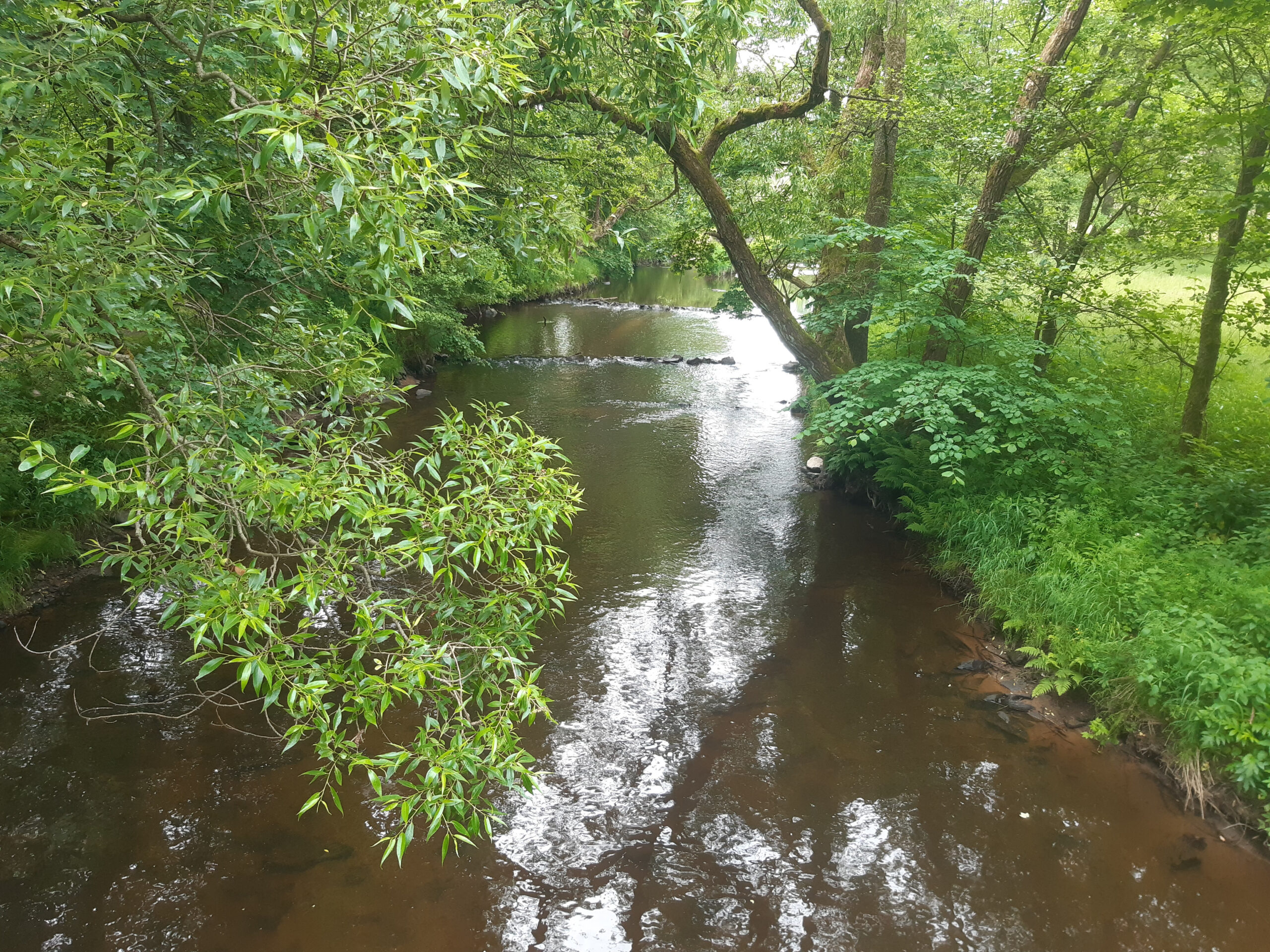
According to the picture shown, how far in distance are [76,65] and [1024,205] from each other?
33.8 ft

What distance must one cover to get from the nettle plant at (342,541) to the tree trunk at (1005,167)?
6618mm

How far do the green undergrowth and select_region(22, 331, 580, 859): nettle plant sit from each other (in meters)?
5.51

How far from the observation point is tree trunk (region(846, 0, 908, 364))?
9.83m

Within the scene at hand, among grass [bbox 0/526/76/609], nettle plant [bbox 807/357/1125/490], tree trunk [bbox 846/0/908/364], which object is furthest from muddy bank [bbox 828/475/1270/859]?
grass [bbox 0/526/76/609]

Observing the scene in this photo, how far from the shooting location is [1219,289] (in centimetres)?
761

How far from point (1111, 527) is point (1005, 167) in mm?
4901

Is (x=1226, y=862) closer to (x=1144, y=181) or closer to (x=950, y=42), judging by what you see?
(x=1144, y=181)

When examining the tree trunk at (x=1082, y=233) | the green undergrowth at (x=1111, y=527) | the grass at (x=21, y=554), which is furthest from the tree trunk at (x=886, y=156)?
the grass at (x=21, y=554)

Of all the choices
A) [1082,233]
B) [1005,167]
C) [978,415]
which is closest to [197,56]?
[978,415]

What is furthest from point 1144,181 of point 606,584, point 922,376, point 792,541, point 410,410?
point 410,410

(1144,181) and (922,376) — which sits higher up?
(1144,181)

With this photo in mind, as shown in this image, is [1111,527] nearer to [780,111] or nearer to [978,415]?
[978,415]

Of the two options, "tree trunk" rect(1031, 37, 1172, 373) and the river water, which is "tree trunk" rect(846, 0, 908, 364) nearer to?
"tree trunk" rect(1031, 37, 1172, 373)

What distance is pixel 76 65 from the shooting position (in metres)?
2.73
